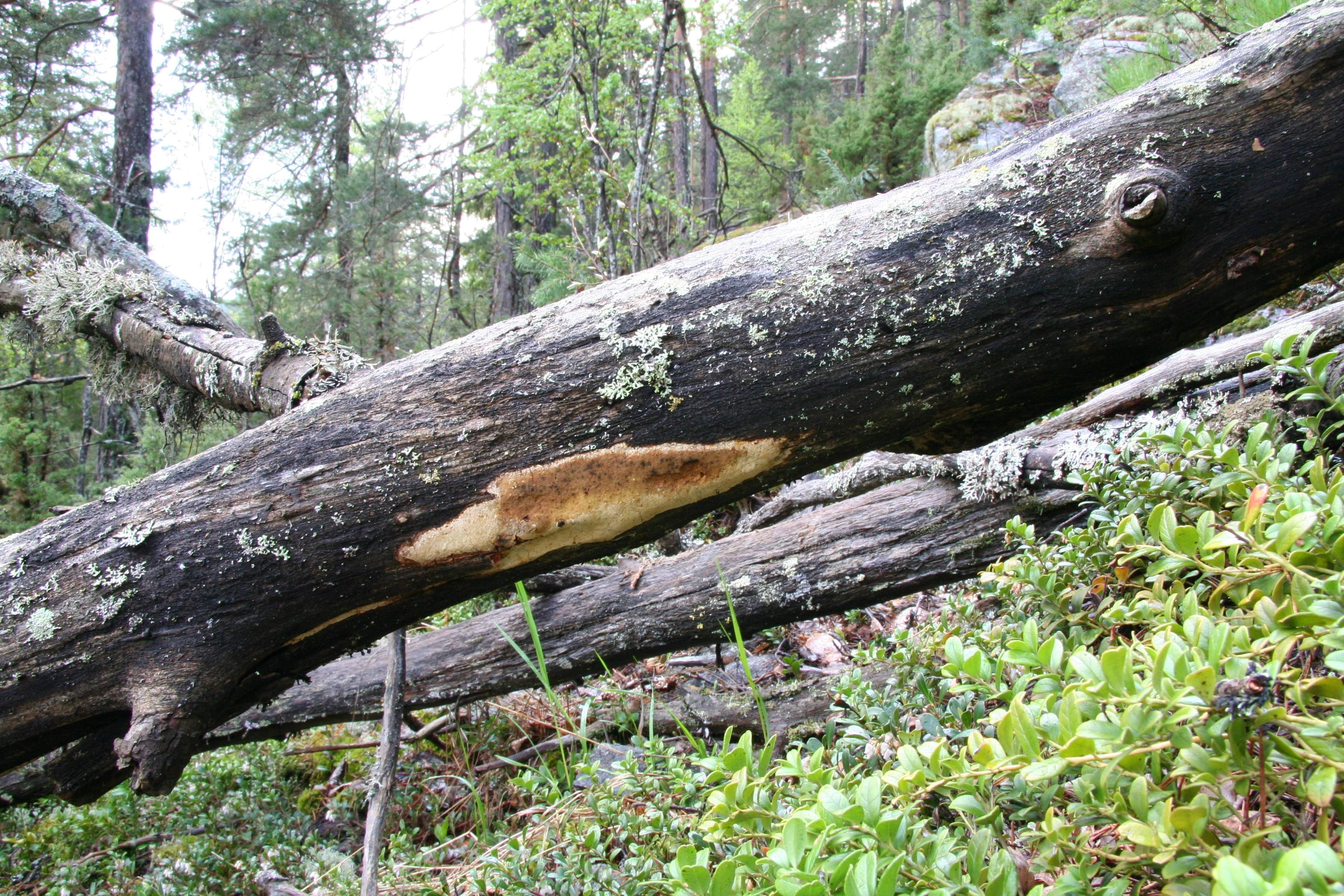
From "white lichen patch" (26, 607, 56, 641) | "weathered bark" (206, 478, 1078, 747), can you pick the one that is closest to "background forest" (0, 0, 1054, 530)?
"weathered bark" (206, 478, 1078, 747)

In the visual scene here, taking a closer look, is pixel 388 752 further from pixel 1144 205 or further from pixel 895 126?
pixel 895 126

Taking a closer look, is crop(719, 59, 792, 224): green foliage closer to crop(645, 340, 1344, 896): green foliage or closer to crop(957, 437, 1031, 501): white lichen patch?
crop(957, 437, 1031, 501): white lichen patch

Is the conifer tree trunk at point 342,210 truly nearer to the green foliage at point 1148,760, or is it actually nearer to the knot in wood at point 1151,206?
the knot in wood at point 1151,206

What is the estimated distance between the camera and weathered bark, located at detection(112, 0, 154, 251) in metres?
7.56

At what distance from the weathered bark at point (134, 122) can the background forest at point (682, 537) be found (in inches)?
2.7

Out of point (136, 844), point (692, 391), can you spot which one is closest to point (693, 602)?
point (692, 391)

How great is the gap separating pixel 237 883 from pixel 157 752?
60.0 inches

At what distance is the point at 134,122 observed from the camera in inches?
323

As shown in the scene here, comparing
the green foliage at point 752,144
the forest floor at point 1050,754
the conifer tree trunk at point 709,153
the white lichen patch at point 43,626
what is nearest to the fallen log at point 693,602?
the forest floor at point 1050,754

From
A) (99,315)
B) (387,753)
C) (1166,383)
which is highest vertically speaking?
(99,315)

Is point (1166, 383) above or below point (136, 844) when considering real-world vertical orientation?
above

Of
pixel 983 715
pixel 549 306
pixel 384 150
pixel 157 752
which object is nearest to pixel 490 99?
pixel 384 150

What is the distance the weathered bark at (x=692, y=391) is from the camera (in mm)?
1540

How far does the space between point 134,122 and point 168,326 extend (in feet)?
20.1
